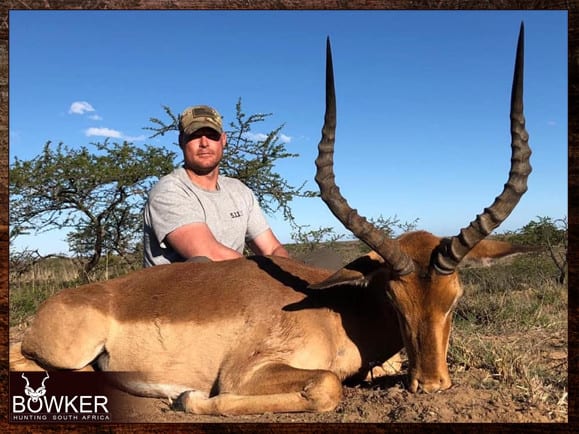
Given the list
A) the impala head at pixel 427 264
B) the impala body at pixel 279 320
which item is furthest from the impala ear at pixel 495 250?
the impala head at pixel 427 264

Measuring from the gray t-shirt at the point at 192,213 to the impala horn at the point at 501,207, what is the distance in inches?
126

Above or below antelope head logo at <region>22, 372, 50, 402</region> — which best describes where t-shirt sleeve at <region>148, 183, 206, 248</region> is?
above

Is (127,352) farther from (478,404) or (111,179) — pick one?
(111,179)

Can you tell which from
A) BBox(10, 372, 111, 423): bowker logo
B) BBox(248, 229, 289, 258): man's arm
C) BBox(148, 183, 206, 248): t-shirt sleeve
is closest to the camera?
BBox(10, 372, 111, 423): bowker logo

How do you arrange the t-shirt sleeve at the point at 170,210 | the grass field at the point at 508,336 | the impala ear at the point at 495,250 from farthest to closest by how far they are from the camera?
the t-shirt sleeve at the point at 170,210, the impala ear at the point at 495,250, the grass field at the point at 508,336

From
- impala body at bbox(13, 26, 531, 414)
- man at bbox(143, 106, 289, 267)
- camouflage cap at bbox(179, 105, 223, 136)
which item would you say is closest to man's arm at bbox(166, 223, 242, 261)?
man at bbox(143, 106, 289, 267)

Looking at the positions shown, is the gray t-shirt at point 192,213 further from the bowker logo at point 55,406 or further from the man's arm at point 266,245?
the bowker logo at point 55,406

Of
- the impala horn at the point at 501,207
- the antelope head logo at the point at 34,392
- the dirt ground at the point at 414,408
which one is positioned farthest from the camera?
the impala horn at the point at 501,207

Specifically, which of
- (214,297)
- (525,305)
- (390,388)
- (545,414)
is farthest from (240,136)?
(545,414)

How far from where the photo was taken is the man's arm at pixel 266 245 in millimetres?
8117

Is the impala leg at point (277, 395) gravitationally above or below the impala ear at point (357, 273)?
below

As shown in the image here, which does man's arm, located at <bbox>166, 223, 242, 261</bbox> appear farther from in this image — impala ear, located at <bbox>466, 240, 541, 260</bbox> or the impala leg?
impala ear, located at <bbox>466, 240, 541, 260</bbox>

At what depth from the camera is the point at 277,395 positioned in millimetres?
4387

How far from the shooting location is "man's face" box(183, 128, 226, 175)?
7.41m
